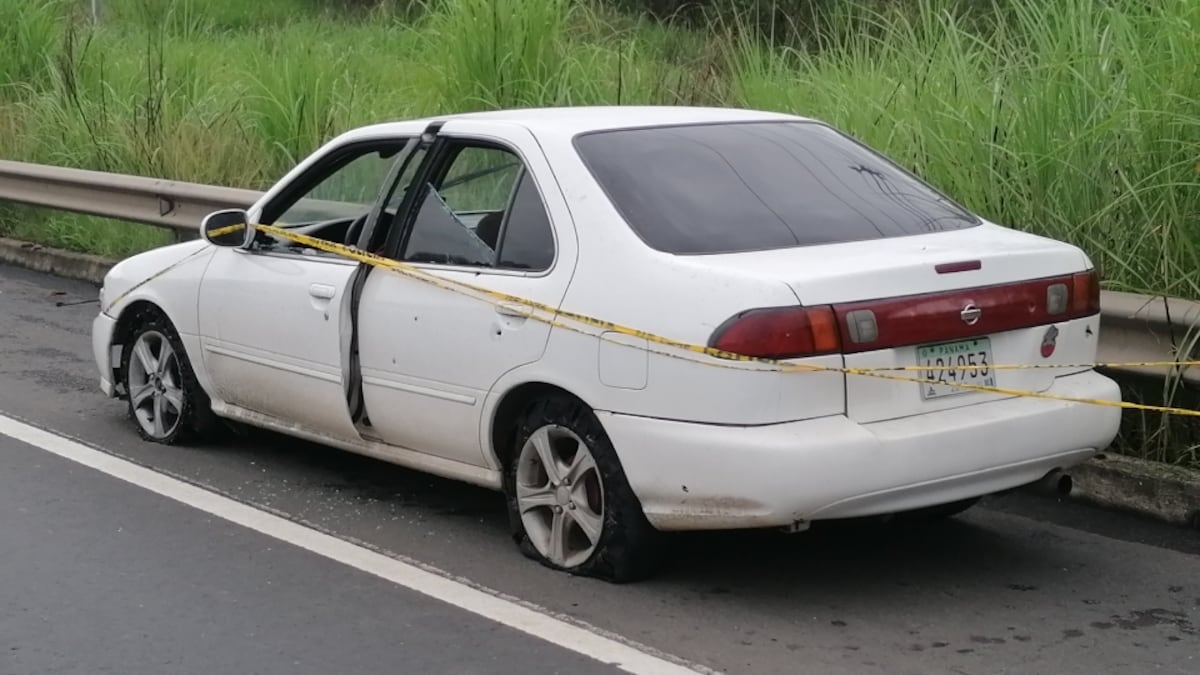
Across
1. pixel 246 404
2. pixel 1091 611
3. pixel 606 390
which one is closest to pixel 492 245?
pixel 606 390

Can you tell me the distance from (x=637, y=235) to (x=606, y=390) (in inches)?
18.9

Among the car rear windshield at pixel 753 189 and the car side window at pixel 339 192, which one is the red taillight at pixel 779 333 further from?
the car side window at pixel 339 192

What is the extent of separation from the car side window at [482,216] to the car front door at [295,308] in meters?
0.25

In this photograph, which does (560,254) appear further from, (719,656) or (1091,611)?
(1091,611)

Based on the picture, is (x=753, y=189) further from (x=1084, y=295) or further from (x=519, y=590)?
(x=519, y=590)

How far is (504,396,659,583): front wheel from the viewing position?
5316 millimetres

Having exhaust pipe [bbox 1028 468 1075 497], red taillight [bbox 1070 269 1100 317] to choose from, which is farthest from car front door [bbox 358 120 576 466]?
exhaust pipe [bbox 1028 468 1075 497]

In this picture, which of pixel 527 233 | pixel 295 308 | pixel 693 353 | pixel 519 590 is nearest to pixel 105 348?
pixel 295 308

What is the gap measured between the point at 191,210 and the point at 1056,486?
675cm

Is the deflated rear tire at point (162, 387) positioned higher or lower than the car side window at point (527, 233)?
lower

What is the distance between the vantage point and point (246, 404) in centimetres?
698

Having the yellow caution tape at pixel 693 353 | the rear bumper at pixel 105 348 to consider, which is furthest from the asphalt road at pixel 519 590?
the rear bumper at pixel 105 348

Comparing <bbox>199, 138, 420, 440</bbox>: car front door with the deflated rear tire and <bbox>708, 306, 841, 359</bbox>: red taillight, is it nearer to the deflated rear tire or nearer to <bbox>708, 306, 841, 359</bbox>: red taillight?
the deflated rear tire

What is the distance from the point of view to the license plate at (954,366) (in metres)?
5.13
